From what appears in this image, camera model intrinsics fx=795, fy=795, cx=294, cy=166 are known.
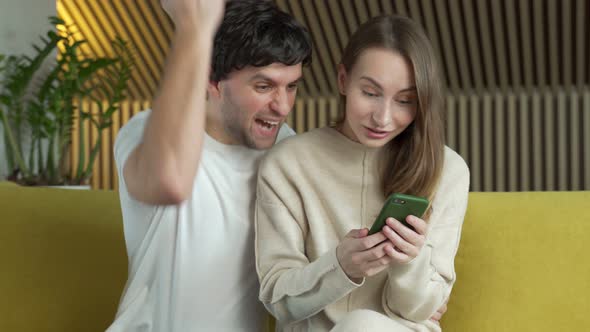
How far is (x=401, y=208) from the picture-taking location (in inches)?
54.9

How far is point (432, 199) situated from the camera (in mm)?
1718

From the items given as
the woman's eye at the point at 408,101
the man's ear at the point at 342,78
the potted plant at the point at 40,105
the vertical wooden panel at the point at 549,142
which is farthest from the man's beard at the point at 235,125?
the vertical wooden panel at the point at 549,142

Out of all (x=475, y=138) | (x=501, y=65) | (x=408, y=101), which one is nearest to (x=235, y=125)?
(x=408, y=101)

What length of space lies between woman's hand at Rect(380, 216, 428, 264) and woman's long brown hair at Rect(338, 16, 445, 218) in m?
0.25

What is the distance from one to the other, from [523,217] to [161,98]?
1139 mm

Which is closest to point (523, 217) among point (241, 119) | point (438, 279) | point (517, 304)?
point (517, 304)

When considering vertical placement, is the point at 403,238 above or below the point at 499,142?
above

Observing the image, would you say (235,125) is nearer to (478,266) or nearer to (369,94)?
(369,94)

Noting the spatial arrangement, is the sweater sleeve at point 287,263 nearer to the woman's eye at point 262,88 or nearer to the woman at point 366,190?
the woman at point 366,190

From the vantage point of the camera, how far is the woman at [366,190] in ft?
5.20

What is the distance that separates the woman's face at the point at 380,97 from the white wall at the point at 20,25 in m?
4.91

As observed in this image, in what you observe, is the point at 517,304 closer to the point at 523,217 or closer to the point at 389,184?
the point at 523,217

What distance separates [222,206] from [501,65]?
5.55 m

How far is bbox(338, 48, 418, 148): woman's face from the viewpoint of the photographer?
5.39 ft
